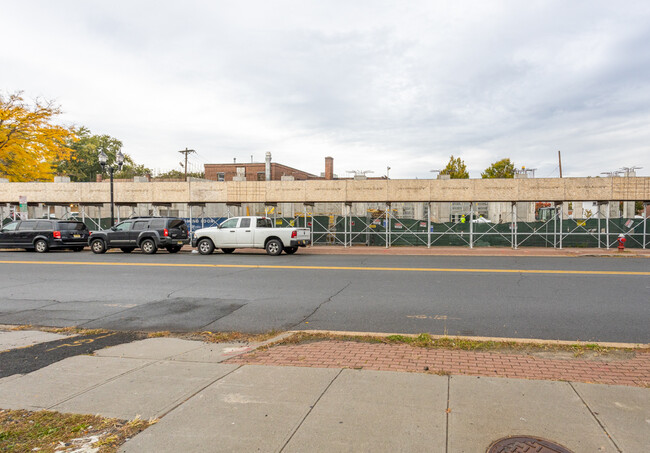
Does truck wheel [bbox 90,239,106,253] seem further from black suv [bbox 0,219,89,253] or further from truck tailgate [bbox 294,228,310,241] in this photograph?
truck tailgate [bbox 294,228,310,241]

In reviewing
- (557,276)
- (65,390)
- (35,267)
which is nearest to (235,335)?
(65,390)

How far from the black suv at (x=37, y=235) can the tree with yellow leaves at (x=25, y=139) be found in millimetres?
9142

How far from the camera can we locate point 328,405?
12.5 ft

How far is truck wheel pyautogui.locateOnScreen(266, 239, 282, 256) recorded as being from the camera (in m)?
19.6

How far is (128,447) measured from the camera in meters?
3.15

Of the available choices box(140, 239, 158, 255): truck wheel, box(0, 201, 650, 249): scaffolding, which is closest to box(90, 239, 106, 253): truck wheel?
box(140, 239, 158, 255): truck wheel

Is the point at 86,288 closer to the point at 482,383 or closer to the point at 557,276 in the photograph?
the point at 482,383

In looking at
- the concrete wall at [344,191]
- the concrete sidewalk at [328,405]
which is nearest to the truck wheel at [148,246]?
the concrete wall at [344,191]

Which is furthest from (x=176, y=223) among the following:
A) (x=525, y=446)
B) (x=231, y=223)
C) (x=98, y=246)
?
(x=525, y=446)

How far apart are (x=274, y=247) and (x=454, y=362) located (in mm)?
15175

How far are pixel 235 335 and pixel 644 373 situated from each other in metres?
5.14

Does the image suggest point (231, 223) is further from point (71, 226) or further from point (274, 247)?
point (71, 226)

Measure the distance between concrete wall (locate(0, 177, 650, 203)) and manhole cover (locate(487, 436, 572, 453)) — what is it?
68.1 ft

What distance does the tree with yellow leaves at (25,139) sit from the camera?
89.5 feet
